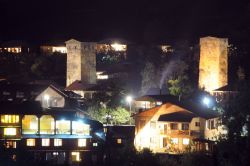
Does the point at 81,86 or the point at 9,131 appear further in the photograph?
the point at 81,86

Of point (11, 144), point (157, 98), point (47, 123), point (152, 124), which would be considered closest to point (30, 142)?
point (11, 144)

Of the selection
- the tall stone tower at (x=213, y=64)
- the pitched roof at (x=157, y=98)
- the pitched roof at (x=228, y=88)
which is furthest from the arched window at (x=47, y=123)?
the tall stone tower at (x=213, y=64)

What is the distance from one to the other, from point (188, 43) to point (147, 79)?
538 cm

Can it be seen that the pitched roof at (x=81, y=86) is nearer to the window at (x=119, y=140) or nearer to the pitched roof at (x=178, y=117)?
the window at (x=119, y=140)

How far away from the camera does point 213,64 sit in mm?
37219

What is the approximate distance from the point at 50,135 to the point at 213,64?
12.6 meters

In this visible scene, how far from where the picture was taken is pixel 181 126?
92.5ft

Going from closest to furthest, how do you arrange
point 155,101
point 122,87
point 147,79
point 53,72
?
point 155,101 < point 122,87 < point 147,79 < point 53,72

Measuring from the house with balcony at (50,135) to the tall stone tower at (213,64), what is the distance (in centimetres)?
1021

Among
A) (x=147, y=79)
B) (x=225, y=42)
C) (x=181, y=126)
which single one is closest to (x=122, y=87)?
(x=147, y=79)

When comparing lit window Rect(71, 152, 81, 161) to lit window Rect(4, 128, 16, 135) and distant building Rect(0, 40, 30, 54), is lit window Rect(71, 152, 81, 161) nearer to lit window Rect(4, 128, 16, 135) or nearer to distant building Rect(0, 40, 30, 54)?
lit window Rect(4, 128, 16, 135)

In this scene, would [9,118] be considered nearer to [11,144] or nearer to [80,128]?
[11,144]

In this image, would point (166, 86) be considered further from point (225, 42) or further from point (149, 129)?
point (149, 129)

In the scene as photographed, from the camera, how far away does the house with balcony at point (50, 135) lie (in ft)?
90.5
